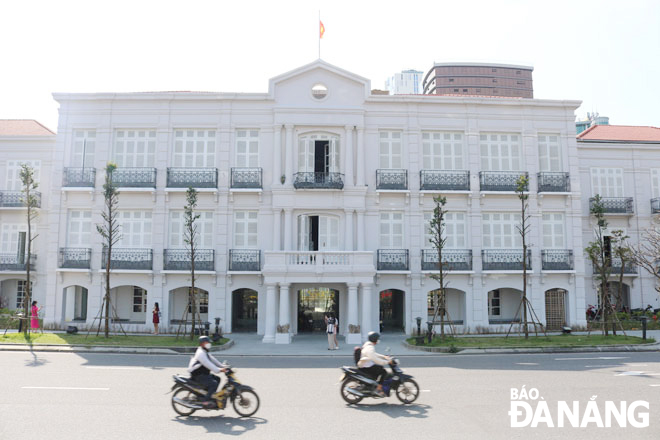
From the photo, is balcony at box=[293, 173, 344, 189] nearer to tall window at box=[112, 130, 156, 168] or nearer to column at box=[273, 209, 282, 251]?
column at box=[273, 209, 282, 251]

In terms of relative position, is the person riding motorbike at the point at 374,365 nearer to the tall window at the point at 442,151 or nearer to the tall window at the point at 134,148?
the tall window at the point at 442,151

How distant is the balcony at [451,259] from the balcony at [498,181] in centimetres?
390

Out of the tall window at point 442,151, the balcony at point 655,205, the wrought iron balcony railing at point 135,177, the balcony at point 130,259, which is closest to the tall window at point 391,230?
the tall window at point 442,151

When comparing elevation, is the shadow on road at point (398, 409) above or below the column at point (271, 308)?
below

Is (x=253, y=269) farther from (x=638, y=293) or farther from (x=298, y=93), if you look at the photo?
(x=638, y=293)

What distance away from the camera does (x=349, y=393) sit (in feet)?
36.4

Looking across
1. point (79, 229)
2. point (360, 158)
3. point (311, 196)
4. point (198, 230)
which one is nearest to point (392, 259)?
point (311, 196)

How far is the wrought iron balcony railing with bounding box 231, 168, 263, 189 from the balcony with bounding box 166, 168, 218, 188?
1029mm

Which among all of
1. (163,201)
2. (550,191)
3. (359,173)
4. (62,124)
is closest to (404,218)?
(359,173)

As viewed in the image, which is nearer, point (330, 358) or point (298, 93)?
point (330, 358)

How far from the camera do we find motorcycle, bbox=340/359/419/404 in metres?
11.1

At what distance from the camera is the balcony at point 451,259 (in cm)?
2664

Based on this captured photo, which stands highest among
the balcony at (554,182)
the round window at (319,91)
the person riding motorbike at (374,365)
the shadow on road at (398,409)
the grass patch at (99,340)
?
the round window at (319,91)

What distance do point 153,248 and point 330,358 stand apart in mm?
12656
